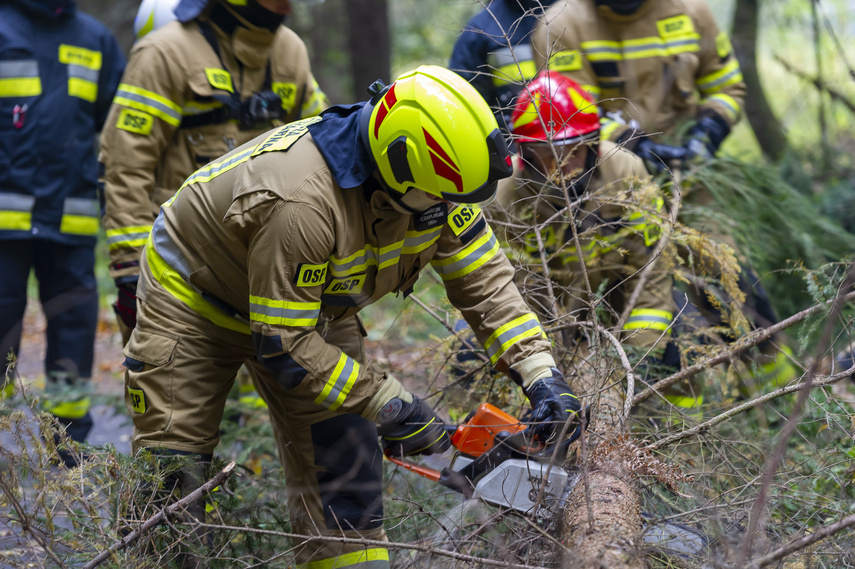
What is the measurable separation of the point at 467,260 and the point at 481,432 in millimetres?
590

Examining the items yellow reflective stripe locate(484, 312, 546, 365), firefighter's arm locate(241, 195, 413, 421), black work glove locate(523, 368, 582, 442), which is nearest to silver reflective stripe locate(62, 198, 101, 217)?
firefighter's arm locate(241, 195, 413, 421)

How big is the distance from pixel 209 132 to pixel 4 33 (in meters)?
1.09

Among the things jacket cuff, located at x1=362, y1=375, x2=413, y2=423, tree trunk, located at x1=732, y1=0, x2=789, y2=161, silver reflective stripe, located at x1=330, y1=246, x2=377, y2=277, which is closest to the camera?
silver reflective stripe, located at x1=330, y1=246, x2=377, y2=277

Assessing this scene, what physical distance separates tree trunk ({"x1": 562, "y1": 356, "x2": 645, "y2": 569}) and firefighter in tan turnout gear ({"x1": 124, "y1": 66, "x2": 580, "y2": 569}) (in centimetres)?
17

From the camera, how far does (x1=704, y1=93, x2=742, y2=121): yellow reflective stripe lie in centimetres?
421

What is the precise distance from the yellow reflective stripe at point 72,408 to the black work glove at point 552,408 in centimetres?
239

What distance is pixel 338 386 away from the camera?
7.52ft

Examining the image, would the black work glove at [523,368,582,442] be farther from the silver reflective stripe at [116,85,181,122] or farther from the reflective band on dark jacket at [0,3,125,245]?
the reflective band on dark jacket at [0,3,125,245]

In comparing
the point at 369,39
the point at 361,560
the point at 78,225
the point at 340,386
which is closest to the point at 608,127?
the point at 340,386

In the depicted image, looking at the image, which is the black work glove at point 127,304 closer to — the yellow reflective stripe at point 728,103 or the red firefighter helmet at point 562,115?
the red firefighter helmet at point 562,115

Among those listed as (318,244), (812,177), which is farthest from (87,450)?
(812,177)

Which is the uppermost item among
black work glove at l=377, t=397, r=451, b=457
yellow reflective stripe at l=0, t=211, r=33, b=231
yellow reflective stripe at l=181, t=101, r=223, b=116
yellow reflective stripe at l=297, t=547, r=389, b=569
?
yellow reflective stripe at l=181, t=101, r=223, b=116

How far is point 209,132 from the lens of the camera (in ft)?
11.3

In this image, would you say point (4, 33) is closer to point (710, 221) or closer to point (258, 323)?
point (258, 323)
